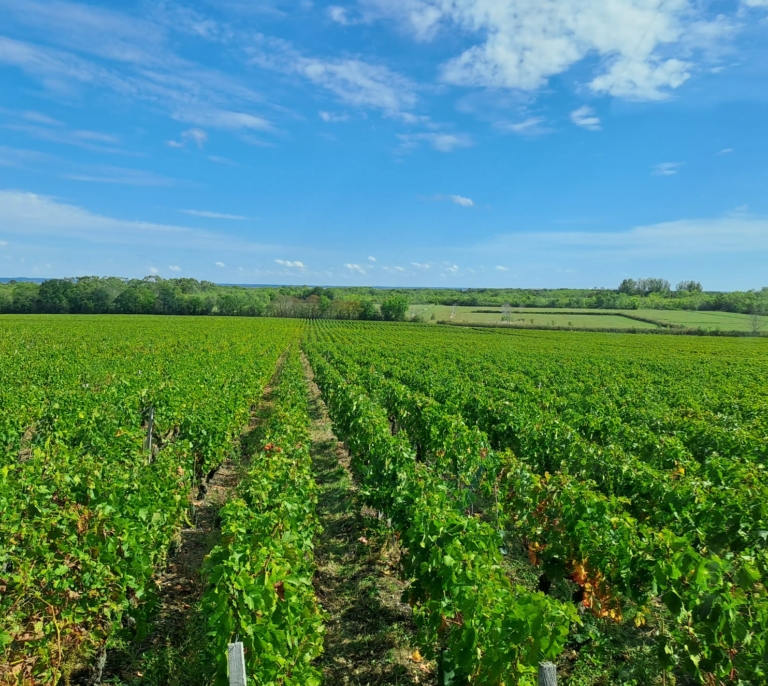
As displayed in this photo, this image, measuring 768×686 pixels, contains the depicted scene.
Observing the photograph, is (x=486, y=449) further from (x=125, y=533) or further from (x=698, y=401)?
(x=698, y=401)

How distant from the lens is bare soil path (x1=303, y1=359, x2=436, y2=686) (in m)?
4.63

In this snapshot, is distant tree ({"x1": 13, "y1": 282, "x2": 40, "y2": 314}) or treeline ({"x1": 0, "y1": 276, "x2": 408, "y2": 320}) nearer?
distant tree ({"x1": 13, "y1": 282, "x2": 40, "y2": 314})

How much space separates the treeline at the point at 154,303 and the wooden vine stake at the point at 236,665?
96036 millimetres

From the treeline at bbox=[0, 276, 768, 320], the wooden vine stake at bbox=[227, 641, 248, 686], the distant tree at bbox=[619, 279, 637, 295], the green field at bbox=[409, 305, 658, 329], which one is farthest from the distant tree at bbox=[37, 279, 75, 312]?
the distant tree at bbox=[619, 279, 637, 295]

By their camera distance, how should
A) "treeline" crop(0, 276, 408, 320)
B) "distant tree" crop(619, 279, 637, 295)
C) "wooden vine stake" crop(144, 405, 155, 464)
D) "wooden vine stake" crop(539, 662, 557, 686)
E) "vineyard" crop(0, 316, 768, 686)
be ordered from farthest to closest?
"distant tree" crop(619, 279, 637, 295), "treeline" crop(0, 276, 408, 320), "wooden vine stake" crop(144, 405, 155, 464), "vineyard" crop(0, 316, 768, 686), "wooden vine stake" crop(539, 662, 557, 686)

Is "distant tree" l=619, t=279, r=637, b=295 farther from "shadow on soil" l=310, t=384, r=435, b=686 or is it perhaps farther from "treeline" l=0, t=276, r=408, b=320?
"shadow on soil" l=310, t=384, r=435, b=686

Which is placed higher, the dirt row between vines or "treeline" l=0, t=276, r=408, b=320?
"treeline" l=0, t=276, r=408, b=320

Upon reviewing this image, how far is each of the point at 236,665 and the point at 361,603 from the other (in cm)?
343

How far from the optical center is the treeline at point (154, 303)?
316 ft

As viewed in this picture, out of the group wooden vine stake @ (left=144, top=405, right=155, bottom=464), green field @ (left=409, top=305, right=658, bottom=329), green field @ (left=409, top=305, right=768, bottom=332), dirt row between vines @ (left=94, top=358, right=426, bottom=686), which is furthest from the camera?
green field @ (left=409, top=305, right=658, bottom=329)

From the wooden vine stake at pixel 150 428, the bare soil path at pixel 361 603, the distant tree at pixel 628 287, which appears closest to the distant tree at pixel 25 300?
the wooden vine stake at pixel 150 428

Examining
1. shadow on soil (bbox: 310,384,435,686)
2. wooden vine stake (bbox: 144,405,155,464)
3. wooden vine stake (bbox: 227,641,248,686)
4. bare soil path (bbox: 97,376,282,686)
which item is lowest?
shadow on soil (bbox: 310,384,435,686)

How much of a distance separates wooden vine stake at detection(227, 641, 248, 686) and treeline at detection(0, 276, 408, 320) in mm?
96036

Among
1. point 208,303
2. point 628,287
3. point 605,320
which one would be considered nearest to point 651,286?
point 628,287
